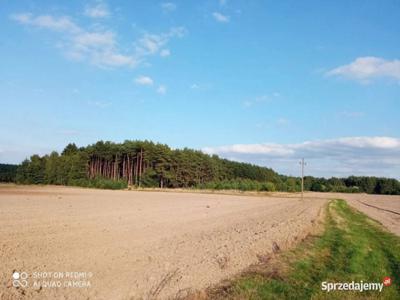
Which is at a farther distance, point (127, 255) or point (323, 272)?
point (127, 255)

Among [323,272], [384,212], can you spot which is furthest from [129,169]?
[323,272]

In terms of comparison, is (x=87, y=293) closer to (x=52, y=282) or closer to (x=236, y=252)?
(x=52, y=282)

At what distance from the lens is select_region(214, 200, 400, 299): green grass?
9.72 meters

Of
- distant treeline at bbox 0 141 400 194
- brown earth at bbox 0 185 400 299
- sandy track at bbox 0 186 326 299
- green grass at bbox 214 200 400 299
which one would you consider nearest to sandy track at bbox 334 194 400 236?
green grass at bbox 214 200 400 299

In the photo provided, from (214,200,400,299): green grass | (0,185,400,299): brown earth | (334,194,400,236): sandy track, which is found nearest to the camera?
(0,185,400,299): brown earth

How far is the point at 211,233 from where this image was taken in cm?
1997

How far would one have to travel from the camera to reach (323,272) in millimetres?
12062

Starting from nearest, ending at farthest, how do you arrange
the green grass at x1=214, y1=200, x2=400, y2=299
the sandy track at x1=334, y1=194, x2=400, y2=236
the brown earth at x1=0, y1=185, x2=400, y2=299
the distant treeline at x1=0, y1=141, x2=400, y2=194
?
1. the brown earth at x1=0, y1=185, x2=400, y2=299
2. the green grass at x1=214, y1=200, x2=400, y2=299
3. the sandy track at x1=334, y1=194, x2=400, y2=236
4. the distant treeline at x1=0, y1=141, x2=400, y2=194

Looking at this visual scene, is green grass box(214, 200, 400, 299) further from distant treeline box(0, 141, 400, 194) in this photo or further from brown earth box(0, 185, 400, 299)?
distant treeline box(0, 141, 400, 194)

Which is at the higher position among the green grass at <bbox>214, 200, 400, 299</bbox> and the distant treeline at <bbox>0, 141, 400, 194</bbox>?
the distant treeline at <bbox>0, 141, 400, 194</bbox>

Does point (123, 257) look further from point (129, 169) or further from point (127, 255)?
point (129, 169)

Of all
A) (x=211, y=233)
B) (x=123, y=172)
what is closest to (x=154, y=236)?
(x=211, y=233)

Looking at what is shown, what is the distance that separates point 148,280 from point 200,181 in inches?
5107

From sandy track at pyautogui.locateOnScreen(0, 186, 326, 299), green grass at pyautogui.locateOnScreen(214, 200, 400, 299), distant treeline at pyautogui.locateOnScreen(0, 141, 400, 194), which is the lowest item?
green grass at pyautogui.locateOnScreen(214, 200, 400, 299)
